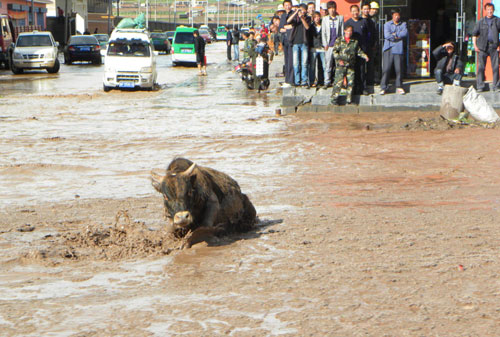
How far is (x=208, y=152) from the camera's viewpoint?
12.5m

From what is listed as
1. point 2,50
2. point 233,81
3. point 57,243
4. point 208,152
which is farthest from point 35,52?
point 57,243

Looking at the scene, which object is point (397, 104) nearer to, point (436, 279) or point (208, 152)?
point (208, 152)

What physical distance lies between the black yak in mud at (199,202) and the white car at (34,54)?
28.4 metres

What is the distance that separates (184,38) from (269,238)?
32.8m

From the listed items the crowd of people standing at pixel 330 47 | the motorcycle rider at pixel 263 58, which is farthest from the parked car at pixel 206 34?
the crowd of people standing at pixel 330 47

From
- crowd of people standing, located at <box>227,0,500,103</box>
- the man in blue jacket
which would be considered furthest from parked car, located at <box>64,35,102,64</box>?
the man in blue jacket

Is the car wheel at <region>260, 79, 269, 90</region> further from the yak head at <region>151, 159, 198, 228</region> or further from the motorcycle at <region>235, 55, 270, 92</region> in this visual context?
the yak head at <region>151, 159, 198, 228</region>

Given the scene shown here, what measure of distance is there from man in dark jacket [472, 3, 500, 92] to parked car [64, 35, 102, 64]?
29.1m

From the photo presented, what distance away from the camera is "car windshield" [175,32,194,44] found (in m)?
38.7

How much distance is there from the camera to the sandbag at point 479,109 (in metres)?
14.8

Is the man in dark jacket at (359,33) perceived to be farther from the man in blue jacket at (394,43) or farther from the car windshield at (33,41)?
the car windshield at (33,41)

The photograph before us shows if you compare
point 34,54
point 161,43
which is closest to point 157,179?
point 34,54

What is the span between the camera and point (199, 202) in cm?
654

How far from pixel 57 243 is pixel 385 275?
9.85 ft
